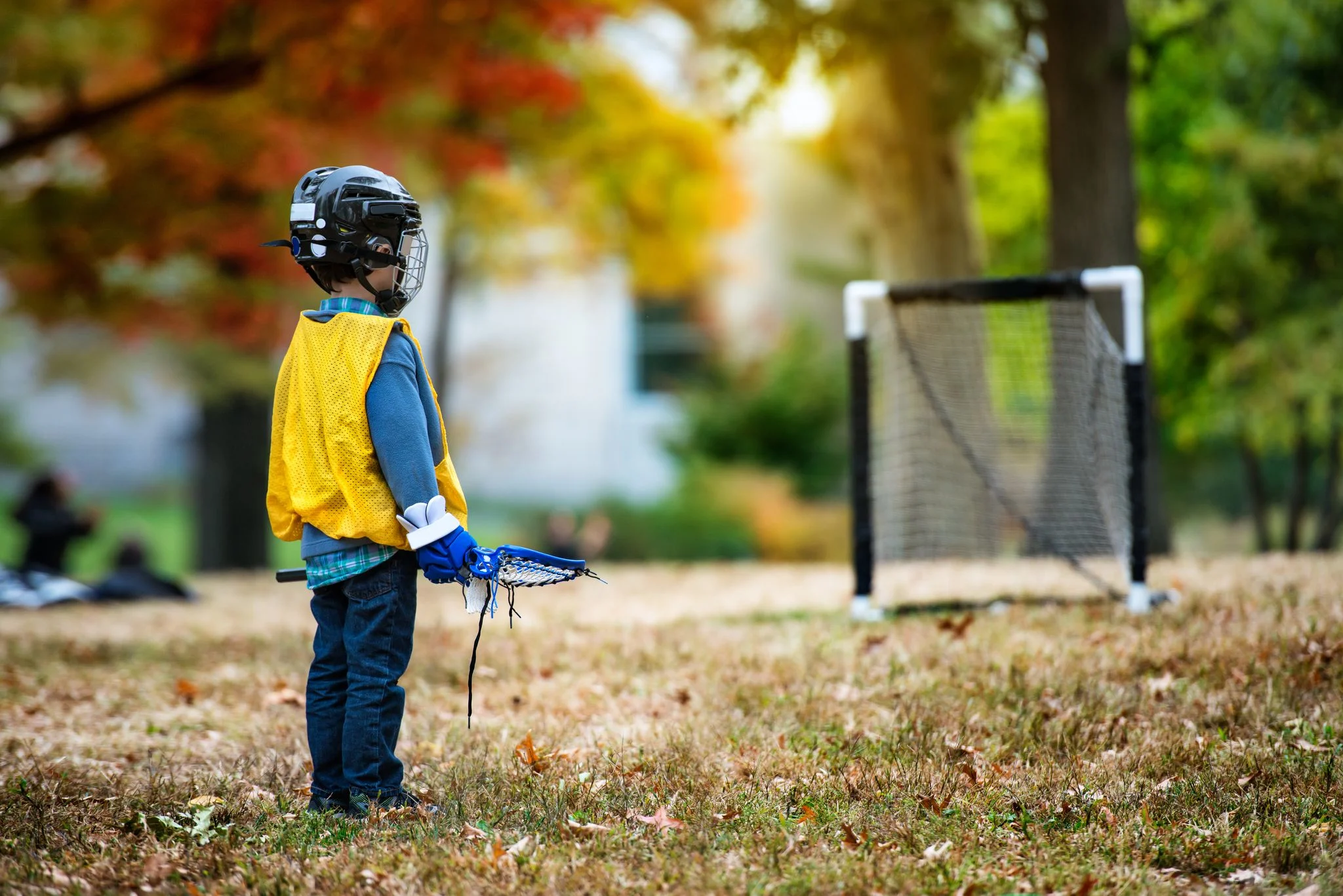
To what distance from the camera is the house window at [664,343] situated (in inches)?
1141

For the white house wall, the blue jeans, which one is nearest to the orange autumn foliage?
the blue jeans

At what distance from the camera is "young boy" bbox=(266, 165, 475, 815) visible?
12.0 ft

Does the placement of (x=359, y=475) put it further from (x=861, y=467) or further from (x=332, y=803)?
(x=861, y=467)

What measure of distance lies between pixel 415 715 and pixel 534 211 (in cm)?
1466

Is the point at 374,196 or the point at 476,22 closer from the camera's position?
the point at 374,196

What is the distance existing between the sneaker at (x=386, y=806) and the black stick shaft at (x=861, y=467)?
3.77 m

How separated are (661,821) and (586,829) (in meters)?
0.23

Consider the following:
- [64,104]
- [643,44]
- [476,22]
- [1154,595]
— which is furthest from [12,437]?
[1154,595]

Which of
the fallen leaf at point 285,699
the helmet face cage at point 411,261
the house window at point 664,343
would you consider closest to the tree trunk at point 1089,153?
the fallen leaf at point 285,699

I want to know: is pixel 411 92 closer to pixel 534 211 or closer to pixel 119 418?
pixel 534 211

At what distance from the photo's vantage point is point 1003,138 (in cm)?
2078

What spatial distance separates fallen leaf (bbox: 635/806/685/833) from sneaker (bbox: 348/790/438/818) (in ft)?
2.00

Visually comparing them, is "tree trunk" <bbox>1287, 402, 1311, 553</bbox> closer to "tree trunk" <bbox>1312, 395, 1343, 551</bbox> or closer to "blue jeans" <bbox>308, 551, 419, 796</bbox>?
"tree trunk" <bbox>1312, 395, 1343, 551</bbox>

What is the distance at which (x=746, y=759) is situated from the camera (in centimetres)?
429
